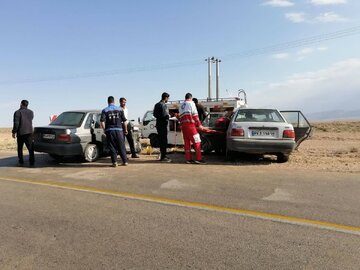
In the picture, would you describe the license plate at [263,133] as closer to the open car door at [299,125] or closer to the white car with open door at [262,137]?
the white car with open door at [262,137]

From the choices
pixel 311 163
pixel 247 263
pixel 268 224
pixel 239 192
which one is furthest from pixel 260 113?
pixel 247 263

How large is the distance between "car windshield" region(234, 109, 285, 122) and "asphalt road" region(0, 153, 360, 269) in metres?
2.35

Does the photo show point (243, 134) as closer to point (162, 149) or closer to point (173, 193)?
point (162, 149)

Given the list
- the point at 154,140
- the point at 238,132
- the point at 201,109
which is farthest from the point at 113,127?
the point at 154,140

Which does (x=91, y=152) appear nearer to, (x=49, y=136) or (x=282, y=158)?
(x=49, y=136)

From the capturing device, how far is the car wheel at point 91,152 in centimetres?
1085

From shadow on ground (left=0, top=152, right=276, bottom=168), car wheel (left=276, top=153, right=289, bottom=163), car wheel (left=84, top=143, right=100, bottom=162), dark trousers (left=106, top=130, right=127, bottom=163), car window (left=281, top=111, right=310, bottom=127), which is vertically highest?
car window (left=281, top=111, right=310, bottom=127)

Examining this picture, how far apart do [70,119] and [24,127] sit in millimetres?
1276

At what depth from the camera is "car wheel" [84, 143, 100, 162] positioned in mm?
10852

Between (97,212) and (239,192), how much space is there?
250 centimetres

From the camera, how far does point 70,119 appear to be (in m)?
11.2

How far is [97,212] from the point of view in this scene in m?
5.44

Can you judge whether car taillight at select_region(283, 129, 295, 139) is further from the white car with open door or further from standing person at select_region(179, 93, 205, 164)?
standing person at select_region(179, 93, 205, 164)

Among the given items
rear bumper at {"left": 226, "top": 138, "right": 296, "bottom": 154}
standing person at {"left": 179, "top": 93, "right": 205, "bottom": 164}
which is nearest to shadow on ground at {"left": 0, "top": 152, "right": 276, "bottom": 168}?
standing person at {"left": 179, "top": 93, "right": 205, "bottom": 164}
